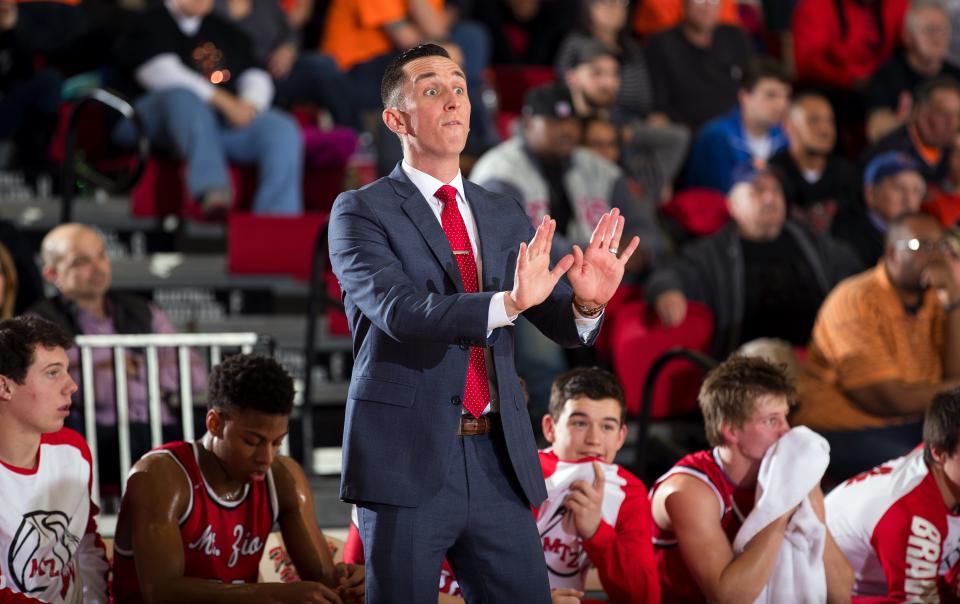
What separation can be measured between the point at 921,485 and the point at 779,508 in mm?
535

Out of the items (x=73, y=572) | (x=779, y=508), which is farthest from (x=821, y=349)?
(x=73, y=572)

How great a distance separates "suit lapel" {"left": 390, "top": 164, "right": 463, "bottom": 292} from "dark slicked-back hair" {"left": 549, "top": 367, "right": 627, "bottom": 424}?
103 centimetres

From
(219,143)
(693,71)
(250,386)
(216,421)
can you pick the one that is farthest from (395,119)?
(693,71)

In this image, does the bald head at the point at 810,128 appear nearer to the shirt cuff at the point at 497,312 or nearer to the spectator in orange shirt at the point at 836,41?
the spectator in orange shirt at the point at 836,41

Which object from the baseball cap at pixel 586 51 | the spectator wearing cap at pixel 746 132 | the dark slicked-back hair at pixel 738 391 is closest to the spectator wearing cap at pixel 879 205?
the spectator wearing cap at pixel 746 132

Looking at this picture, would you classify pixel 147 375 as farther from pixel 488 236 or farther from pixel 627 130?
pixel 627 130

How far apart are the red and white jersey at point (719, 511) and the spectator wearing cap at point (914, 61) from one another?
16.6 feet

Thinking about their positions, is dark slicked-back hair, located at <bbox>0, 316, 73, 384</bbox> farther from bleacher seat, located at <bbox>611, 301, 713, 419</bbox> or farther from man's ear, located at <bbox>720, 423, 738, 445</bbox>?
bleacher seat, located at <bbox>611, 301, 713, 419</bbox>

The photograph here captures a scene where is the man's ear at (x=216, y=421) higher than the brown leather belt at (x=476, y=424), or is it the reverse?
the brown leather belt at (x=476, y=424)

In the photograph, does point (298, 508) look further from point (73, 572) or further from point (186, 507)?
point (73, 572)

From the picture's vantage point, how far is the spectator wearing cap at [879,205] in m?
6.84

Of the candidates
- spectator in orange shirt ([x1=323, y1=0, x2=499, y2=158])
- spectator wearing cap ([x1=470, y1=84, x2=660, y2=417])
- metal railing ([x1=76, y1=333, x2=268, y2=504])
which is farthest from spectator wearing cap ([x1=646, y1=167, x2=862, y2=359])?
metal railing ([x1=76, y1=333, x2=268, y2=504])

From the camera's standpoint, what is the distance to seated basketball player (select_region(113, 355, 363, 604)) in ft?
10.9

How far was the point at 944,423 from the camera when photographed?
364 centimetres
